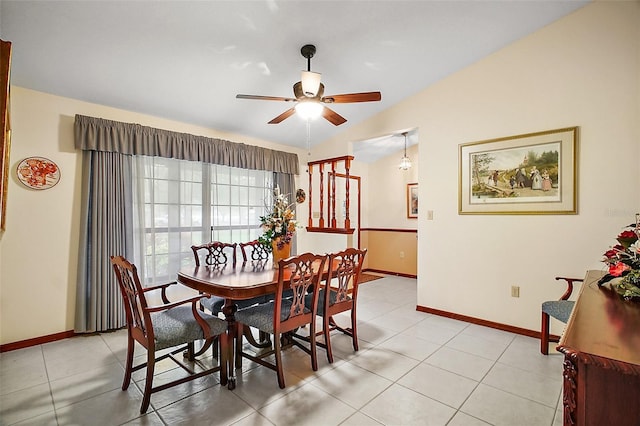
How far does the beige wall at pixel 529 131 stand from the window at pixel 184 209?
245cm

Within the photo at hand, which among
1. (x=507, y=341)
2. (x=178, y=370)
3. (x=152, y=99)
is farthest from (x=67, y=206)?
(x=507, y=341)

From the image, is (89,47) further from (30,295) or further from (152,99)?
(30,295)

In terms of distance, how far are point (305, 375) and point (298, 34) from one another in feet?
9.19

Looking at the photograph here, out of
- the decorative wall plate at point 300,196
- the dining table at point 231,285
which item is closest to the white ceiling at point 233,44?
the decorative wall plate at point 300,196

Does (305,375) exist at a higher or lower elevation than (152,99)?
lower

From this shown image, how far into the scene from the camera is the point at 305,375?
2352mm

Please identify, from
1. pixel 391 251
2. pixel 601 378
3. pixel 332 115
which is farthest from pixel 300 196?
pixel 601 378

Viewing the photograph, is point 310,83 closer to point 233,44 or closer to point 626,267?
point 233,44

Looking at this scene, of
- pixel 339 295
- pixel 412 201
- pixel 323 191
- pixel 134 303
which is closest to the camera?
pixel 134 303

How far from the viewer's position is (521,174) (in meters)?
3.18

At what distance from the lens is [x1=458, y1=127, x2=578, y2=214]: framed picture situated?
9.56ft

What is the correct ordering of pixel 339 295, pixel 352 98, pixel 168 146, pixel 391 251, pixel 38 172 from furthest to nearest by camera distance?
pixel 391 251, pixel 168 146, pixel 38 172, pixel 339 295, pixel 352 98

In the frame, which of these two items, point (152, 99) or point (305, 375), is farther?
point (152, 99)

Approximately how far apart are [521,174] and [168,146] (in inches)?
155
